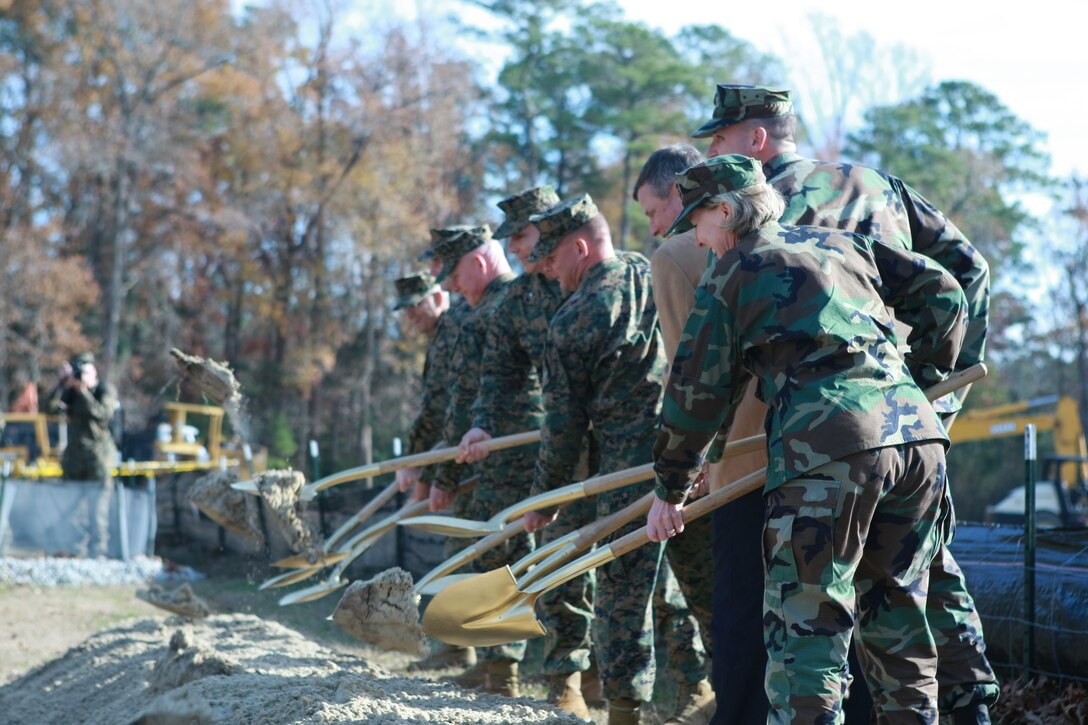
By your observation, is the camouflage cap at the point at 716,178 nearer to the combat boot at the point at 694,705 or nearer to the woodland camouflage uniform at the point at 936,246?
the woodland camouflage uniform at the point at 936,246

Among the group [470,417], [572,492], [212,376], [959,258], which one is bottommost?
[572,492]

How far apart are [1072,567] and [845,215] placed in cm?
229

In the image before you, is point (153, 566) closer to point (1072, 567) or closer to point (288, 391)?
point (1072, 567)

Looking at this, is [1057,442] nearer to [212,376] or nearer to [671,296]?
[212,376]

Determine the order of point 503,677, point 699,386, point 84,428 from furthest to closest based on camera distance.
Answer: point 84,428, point 503,677, point 699,386

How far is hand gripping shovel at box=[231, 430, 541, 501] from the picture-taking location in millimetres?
5285

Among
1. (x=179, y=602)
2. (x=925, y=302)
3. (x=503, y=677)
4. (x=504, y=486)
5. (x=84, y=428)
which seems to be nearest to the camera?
(x=925, y=302)

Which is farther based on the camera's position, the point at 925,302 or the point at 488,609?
the point at 488,609

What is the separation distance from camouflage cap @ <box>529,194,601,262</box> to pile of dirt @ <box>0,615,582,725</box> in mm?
1858

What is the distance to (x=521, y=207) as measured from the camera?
220 inches

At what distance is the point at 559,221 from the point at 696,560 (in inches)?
A: 59.6

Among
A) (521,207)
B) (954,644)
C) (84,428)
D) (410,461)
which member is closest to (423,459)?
(410,461)

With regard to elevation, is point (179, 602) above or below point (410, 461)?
below

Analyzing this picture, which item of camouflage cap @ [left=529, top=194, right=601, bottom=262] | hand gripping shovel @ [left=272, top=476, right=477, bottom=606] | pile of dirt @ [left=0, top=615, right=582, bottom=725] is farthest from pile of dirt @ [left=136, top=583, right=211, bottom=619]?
camouflage cap @ [left=529, top=194, right=601, bottom=262]
